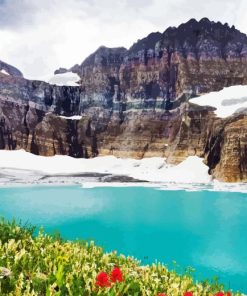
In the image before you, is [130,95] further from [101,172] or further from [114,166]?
[101,172]

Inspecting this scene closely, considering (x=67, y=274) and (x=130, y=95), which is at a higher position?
(x=130, y=95)

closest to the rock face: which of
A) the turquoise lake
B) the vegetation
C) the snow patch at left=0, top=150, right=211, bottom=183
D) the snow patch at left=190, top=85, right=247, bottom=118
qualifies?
the snow patch at left=190, top=85, right=247, bottom=118

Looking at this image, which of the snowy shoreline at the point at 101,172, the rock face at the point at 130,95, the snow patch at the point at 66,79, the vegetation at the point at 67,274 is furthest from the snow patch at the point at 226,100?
the vegetation at the point at 67,274

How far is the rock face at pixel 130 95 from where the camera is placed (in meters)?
127

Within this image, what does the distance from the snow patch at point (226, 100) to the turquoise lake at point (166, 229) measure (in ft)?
207

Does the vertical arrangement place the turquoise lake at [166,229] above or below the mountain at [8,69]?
below

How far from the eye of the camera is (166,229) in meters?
30.0

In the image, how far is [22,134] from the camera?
132 meters

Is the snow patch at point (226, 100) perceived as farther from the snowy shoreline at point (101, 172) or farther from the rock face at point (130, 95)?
the snowy shoreline at point (101, 172)

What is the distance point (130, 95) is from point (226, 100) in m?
32.3

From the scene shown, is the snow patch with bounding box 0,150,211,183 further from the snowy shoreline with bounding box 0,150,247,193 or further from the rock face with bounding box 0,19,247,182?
the rock face with bounding box 0,19,247,182

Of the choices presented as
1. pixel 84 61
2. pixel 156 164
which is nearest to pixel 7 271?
Result: pixel 156 164

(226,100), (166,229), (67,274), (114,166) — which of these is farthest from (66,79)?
(67,274)

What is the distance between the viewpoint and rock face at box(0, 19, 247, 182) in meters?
127
